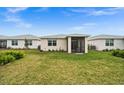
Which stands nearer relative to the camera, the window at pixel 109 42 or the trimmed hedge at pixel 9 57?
the trimmed hedge at pixel 9 57

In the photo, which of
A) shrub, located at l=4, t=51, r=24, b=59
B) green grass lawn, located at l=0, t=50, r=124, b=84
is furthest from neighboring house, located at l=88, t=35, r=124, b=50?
green grass lawn, located at l=0, t=50, r=124, b=84

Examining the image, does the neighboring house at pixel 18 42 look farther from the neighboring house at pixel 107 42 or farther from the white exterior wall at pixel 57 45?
the neighboring house at pixel 107 42

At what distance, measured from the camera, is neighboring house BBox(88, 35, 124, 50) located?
18891 millimetres

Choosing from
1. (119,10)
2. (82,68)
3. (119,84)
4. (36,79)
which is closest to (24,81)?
(36,79)

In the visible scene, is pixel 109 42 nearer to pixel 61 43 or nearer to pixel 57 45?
pixel 61 43

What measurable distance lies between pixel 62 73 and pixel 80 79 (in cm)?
99

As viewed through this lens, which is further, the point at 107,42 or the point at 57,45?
the point at 107,42

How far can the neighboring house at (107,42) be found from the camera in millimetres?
18891

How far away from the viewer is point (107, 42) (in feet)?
64.3

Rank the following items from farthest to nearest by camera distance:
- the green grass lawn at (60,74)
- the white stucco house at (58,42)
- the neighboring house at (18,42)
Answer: the neighboring house at (18,42), the white stucco house at (58,42), the green grass lawn at (60,74)

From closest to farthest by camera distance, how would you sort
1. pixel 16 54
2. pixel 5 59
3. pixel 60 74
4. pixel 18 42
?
1. pixel 60 74
2. pixel 5 59
3. pixel 16 54
4. pixel 18 42

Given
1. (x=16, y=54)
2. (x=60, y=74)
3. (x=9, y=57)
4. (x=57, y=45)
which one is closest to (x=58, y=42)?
(x=57, y=45)

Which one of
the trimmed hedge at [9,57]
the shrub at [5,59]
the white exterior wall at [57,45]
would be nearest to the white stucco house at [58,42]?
the white exterior wall at [57,45]

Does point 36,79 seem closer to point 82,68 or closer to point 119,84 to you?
point 82,68
